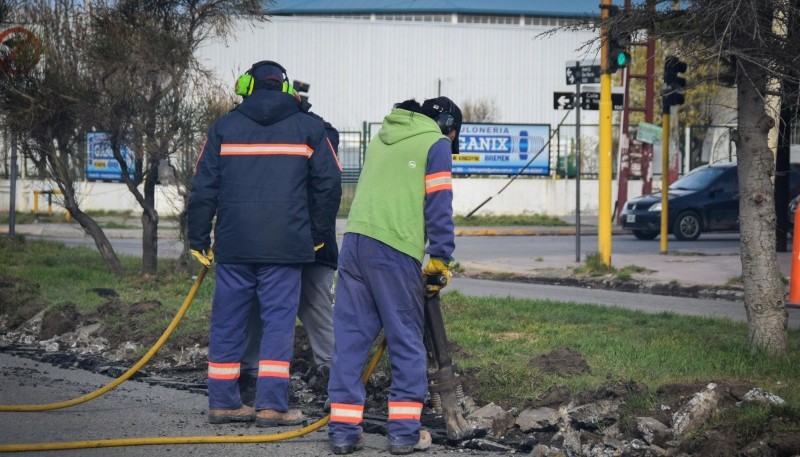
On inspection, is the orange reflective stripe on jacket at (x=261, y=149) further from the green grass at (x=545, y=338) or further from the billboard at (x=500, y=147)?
the billboard at (x=500, y=147)

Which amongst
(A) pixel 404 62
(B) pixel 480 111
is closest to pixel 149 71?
(B) pixel 480 111

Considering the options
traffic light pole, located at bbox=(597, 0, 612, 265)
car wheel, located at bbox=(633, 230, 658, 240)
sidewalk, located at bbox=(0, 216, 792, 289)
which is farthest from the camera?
car wheel, located at bbox=(633, 230, 658, 240)

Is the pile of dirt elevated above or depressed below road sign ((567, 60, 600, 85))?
below

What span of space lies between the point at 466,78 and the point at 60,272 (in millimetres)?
38905

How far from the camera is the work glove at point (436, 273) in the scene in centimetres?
607

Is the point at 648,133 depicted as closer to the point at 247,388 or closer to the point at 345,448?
the point at 247,388

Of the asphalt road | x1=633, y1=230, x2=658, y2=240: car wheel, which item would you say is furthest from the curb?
the asphalt road

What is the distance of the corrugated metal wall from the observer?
51219mm

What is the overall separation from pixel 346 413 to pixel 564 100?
12.3 m

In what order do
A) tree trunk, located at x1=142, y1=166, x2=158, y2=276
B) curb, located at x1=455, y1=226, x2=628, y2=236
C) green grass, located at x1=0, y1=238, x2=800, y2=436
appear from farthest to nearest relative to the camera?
1. curb, located at x1=455, y1=226, x2=628, y2=236
2. tree trunk, located at x1=142, y1=166, x2=158, y2=276
3. green grass, located at x1=0, y1=238, x2=800, y2=436

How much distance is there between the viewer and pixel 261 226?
6758 millimetres

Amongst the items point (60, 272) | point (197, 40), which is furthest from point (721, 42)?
point (60, 272)

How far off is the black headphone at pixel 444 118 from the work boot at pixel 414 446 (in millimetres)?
1666

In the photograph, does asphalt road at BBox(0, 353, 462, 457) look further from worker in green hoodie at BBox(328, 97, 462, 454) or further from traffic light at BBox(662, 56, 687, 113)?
traffic light at BBox(662, 56, 687, 113)
